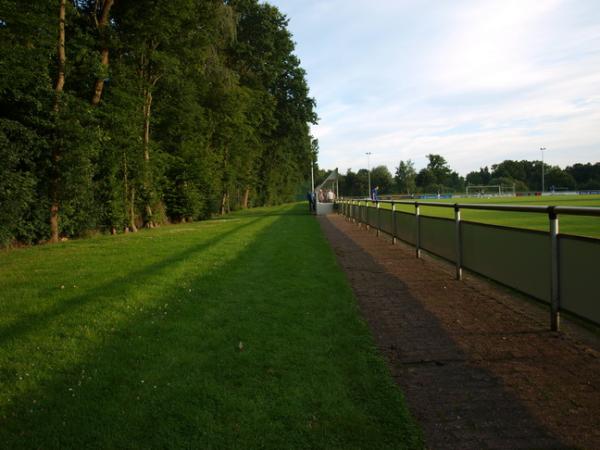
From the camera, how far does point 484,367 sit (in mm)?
3955

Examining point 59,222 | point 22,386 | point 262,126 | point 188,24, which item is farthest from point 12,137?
point 262,126

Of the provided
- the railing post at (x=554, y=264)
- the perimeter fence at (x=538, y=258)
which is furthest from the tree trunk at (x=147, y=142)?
the railing post at (x=554, y=264)

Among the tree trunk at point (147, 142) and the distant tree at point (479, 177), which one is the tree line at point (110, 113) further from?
the distant tree at point (479, 177)

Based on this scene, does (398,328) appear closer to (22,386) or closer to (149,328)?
(149,328)

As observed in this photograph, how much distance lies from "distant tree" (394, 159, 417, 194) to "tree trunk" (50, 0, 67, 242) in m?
107

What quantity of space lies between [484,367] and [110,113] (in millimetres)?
16156

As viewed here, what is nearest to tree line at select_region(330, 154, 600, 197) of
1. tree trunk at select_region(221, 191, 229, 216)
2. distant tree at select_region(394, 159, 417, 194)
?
distant tree at select_region(394, 159, 417, 194)

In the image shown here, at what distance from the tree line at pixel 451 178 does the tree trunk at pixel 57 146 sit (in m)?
101

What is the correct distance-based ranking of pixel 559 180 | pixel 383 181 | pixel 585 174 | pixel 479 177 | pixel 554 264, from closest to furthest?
pixel 554 264, pixel 559 180, pixel 585 174, pixel 383 181, pixel 479 177

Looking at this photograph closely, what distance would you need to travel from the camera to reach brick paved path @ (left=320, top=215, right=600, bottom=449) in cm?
291

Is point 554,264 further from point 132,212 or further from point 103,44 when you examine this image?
point 132,212

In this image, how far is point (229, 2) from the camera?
101 feet

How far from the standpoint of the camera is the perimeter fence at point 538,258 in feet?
13.7

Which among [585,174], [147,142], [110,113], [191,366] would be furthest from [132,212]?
[585,174]
